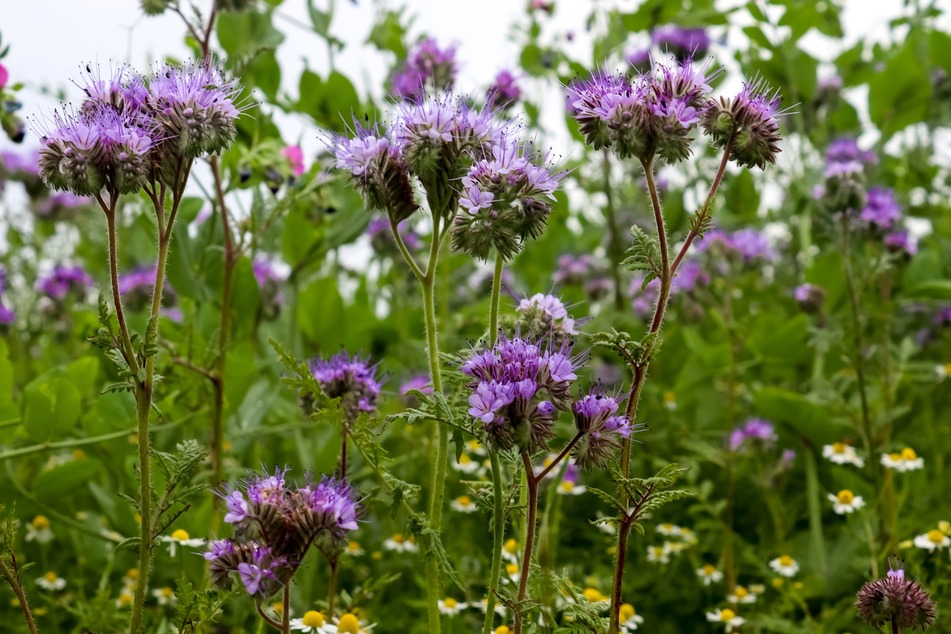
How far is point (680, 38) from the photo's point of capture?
434 cm

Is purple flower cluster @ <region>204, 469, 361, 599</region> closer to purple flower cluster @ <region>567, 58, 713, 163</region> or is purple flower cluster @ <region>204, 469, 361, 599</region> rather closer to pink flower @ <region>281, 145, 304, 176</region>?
purple flower cluster @ <region>567, 58, 713, 163</region>

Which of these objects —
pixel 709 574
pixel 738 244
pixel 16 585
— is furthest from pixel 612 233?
pixel 16 585

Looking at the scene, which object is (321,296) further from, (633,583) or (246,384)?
(633,583)

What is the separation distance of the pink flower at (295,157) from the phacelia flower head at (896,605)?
1932 millimetres

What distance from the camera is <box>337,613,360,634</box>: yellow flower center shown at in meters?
2.06

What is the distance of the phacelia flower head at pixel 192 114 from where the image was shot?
1667mm

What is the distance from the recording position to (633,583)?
3.01m

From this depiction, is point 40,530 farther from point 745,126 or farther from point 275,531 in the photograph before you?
point 745,126

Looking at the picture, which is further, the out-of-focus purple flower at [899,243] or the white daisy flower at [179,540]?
the out-of-focus purple flower at [899,243]

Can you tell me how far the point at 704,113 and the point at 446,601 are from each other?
1.50 meters

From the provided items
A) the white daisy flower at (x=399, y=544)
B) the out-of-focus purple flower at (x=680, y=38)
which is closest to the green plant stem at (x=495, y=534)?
the white daisy flower at (x=399, y=544)

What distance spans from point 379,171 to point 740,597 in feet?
5.57

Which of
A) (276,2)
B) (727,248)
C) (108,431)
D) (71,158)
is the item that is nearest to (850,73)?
(727,248)

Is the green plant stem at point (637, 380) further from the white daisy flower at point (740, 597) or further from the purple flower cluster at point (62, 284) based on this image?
the purple flower cluster at point (62, 284)
